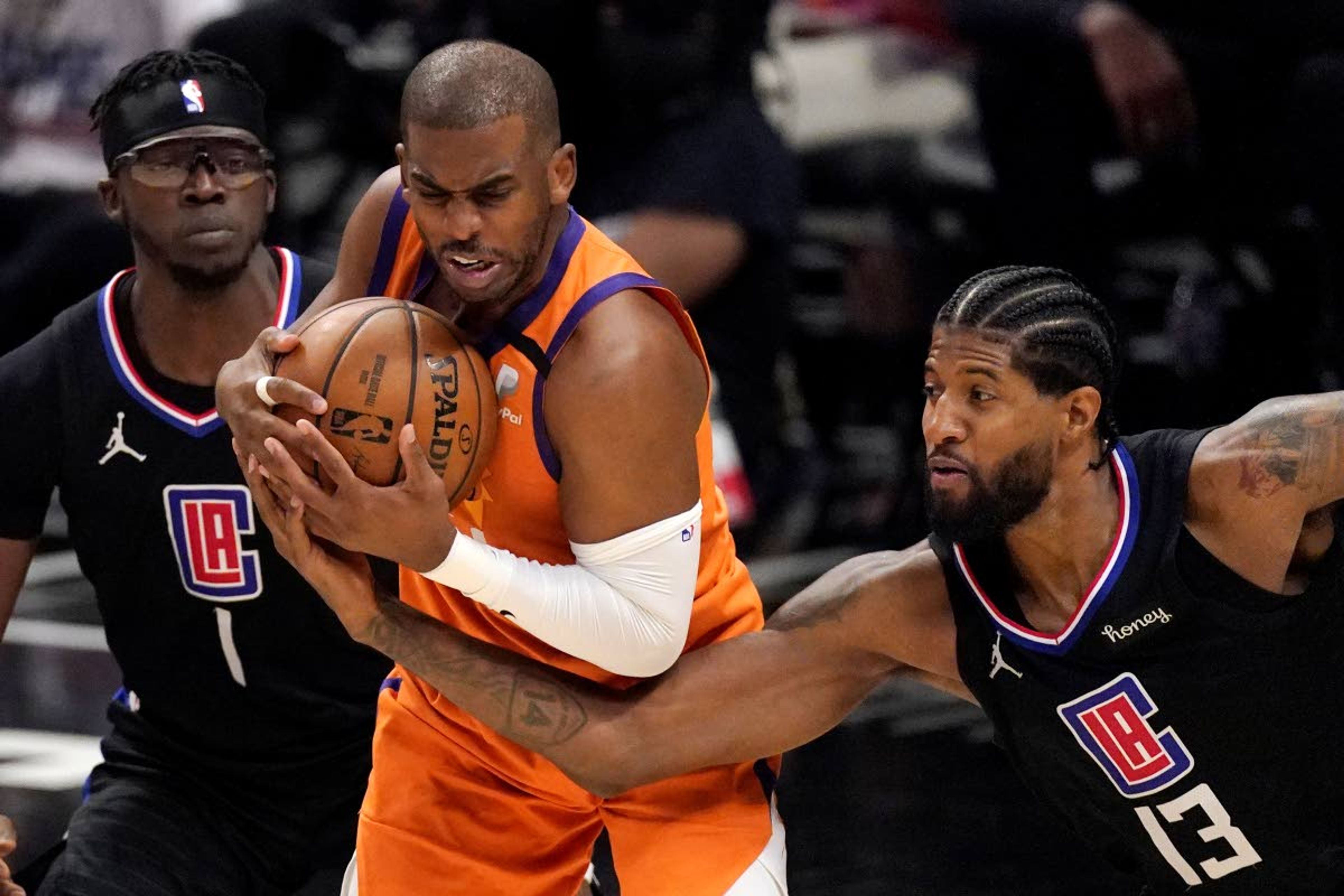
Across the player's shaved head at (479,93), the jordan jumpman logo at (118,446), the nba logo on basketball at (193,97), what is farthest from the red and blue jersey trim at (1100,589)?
the nba logo on basketball at (193,97)

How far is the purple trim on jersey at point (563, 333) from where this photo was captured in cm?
351

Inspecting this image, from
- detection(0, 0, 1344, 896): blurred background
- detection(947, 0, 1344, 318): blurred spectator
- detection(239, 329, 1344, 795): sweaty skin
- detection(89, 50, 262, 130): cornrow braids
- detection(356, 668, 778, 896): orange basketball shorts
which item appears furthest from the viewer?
detection(947, 0, 1344, 318): blurred spectator

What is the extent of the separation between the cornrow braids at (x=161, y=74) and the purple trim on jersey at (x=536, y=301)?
0.99 meters

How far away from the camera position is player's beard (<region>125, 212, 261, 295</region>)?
4.09m

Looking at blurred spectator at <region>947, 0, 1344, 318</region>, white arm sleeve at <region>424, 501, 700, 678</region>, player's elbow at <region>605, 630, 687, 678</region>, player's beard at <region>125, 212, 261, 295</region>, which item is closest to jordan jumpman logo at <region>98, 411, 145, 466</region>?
player's beard at <region>125, 212, 261, 295</region>

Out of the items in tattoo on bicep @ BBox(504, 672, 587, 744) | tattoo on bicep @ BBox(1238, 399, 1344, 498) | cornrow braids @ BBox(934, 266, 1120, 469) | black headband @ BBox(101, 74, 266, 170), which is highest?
black headband @ BBox(101, 74, 266, 170)

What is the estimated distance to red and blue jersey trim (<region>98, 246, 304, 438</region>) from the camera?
4.11 meters

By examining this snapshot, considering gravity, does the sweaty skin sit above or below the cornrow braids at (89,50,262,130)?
below

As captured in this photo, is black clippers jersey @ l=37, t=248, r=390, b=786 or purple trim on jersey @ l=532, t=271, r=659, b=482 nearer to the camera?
purple trim on jersey @ l=532, t=271, r=659, b=482

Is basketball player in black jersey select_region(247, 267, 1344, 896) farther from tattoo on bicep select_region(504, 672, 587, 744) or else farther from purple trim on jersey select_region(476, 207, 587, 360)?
purple trim on jersey select_region(476, 207, 587, 360)

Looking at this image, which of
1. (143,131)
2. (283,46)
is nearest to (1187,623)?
(143,131)

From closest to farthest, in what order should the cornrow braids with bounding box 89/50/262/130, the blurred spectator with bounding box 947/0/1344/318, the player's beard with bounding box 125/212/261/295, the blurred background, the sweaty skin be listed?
the sweaty skin
the player's beard with bounding box 125/212/261/295
the cornrow braids with bounding box 89/50/262/130
the blurred background
the blurred spectator with bounding box 947/0/1344/318

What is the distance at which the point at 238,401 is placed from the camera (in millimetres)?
3447

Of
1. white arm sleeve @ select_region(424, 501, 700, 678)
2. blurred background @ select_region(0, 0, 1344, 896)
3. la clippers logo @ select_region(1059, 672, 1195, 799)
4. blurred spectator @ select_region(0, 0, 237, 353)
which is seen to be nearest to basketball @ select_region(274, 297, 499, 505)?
white arm sleeve @ select_region(424, 501, 700, 678)
